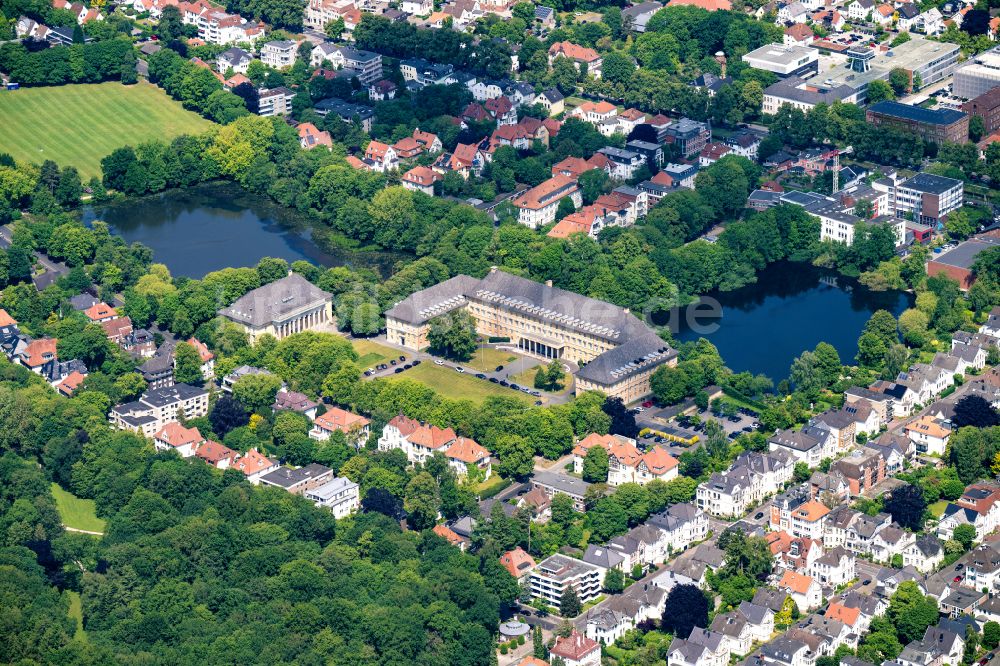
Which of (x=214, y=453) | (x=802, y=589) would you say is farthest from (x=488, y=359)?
(x=802, y=589)

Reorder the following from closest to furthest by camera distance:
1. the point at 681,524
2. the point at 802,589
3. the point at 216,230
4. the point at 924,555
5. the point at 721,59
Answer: the point at 802,589
the point at 924,555
the point at 681,524
the point at 216,230
the point at 721,59

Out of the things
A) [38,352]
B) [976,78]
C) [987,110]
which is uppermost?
[38,352]

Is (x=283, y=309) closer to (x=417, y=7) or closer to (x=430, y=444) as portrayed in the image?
(x=430, y=444)

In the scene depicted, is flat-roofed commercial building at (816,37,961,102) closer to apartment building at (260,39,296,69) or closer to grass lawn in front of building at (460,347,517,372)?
apartment building at (260,39,296,69)

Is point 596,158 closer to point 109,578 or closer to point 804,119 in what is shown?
point 804,119

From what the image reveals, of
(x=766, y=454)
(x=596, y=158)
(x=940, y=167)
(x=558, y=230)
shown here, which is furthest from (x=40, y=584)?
(x=940, y=167)

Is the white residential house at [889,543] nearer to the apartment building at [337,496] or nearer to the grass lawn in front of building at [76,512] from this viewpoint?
the apartment building at [337,496]

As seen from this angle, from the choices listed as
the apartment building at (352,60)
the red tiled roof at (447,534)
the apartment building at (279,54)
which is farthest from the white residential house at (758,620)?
the apartment building at (279,54)
